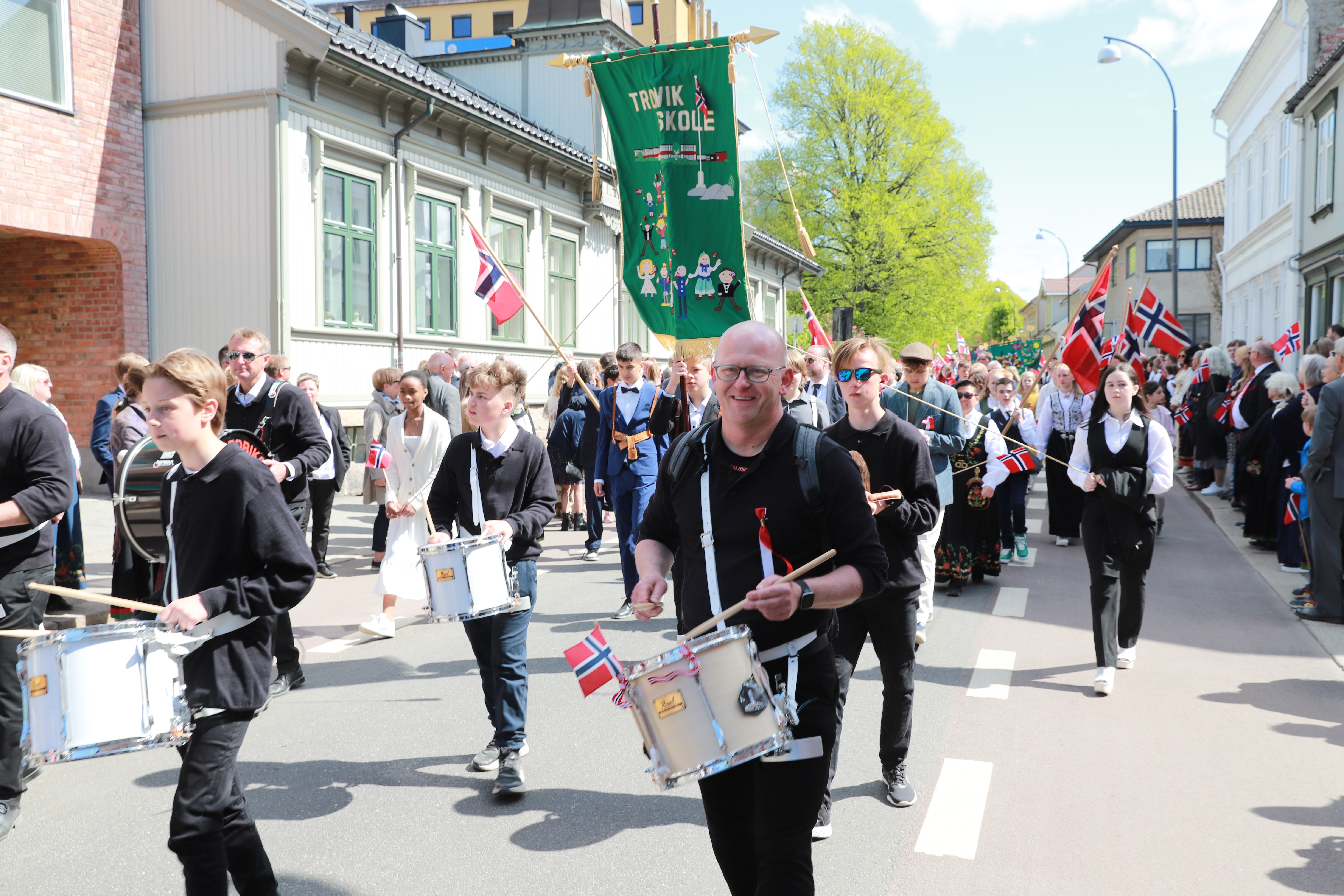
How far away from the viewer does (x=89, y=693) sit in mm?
2852

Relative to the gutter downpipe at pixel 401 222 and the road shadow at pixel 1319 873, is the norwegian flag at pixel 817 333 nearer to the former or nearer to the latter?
the gutter downpipe at pixel 401 222

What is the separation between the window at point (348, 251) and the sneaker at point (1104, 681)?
11.5 m

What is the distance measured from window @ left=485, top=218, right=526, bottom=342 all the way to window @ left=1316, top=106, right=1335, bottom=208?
16.2 metres

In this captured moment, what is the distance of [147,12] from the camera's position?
1432 cm

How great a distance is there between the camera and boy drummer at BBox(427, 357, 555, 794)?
185 inches

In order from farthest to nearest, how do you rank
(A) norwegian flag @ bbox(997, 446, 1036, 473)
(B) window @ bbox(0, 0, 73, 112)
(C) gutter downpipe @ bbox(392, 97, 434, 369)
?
(C) gutter downpipe @ bbox(392, 97, 434, 369), (B) window @ bbox(0, 0, 73, 112), (A) norwegian flag @ bbox(997, 446, 1036, 473)

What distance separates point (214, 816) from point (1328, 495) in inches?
317

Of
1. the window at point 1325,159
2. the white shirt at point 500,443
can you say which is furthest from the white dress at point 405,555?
the window at point 1325,159

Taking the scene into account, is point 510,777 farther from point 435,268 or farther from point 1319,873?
point 435,268

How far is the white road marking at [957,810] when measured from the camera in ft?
13.3

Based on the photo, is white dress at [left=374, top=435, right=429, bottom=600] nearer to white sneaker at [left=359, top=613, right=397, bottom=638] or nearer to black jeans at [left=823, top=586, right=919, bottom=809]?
white sneaker at [left=359, top=613, right=397, bottom=638]

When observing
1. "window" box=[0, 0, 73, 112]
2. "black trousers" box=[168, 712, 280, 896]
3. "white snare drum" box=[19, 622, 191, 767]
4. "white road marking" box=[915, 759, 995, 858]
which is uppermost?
"window" box=[0, 0, 73, 112]

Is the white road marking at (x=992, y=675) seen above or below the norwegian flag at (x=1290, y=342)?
below

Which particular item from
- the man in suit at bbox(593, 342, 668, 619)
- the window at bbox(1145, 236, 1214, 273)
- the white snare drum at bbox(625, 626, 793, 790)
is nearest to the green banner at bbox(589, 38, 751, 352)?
the man in suit at bbox(593, 342, 668, 619)
